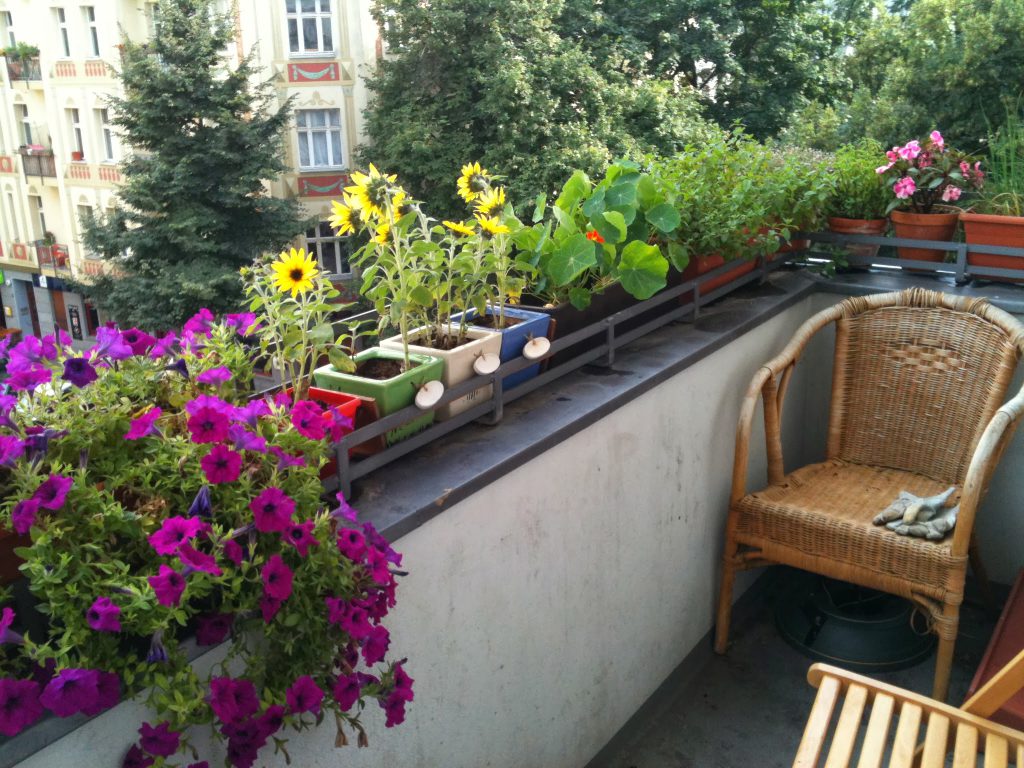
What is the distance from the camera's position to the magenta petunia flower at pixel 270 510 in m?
0.91

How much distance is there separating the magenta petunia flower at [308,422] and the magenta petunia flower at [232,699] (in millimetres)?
279

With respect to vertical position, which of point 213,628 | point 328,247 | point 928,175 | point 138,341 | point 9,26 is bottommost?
point 328,247

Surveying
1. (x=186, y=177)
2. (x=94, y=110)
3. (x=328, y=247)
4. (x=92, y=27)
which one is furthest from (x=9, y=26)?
(x=186, y=177)

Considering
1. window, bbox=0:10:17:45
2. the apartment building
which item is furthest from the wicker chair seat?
window, bbox=0:10:17:45

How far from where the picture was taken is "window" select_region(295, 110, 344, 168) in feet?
57.7

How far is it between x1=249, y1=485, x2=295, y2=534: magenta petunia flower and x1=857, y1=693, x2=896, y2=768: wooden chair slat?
0.82 metres

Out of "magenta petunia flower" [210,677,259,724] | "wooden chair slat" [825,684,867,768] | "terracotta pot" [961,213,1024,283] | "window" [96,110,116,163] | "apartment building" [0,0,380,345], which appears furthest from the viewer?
"window" [96,110,116,163]

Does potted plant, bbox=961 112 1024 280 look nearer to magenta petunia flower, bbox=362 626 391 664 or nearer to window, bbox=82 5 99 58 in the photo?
magenta petunia flower, bbox=362 626 391 664

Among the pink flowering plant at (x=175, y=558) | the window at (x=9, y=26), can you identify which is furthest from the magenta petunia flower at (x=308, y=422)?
the window at (x=9, y=26)

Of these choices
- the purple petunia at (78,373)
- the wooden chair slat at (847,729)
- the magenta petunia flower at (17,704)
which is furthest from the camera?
the wooden chair slat at (847,729)

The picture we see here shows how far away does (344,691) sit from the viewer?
1.01 m

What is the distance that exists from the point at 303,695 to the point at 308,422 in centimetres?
30

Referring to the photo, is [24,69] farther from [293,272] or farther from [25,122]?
[293,272]

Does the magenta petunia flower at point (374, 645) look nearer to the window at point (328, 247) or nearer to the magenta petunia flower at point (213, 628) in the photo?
the magenta petunia flower at point (213, 628)
